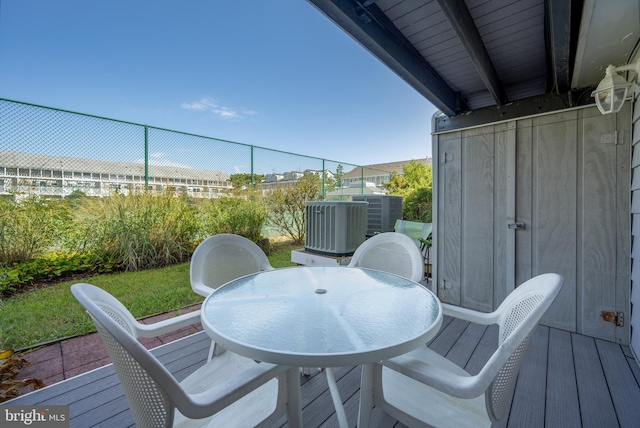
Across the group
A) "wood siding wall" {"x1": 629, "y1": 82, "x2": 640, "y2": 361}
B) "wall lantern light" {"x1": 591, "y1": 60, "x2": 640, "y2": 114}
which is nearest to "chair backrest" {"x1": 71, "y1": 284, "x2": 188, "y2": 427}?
"wall lantern light" {"x1": 591, "y1": 60, "x2": 640, "y2": 114}

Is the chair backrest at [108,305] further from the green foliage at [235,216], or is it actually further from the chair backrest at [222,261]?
the green foliage at [235,216]

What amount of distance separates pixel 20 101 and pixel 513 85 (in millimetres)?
5412

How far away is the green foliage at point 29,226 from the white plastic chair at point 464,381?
4262 mm

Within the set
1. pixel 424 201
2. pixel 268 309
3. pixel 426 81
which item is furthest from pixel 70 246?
pixel 424 201

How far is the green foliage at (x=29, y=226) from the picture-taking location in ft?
9.97

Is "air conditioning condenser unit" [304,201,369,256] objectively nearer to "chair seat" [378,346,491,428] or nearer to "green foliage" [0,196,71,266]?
"chair seat" [378,346,491,428]

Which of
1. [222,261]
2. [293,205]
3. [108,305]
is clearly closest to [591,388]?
[222,261]

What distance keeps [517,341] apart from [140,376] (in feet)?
3.66

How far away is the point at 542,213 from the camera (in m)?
2.55

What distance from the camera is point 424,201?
6.77m

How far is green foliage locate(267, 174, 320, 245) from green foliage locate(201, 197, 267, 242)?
658mm

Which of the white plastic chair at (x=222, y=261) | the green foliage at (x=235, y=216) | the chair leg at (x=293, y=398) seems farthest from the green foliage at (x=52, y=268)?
the chair leg at (x=293, y=398)

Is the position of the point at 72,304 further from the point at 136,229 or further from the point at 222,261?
the point at 222,261

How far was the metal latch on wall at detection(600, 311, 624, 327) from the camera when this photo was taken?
2.20 m
